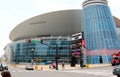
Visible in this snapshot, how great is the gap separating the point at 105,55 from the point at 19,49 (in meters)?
66.6

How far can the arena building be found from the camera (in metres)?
135

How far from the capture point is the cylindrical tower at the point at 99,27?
9847cm

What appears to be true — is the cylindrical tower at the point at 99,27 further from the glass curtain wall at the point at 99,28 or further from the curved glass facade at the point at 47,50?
the curved glass facade at the point at 47,50

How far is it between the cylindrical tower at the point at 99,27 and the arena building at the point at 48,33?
29.3 meters

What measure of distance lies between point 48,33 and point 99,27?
2117 inches

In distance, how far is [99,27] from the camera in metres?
102

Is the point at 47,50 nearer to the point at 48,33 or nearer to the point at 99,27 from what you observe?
the point at 48,33

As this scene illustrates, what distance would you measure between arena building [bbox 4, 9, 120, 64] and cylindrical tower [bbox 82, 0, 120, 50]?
2928cm

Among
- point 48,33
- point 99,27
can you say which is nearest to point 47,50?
point 48,33

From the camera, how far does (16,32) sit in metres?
175

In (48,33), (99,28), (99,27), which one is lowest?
(99,28)

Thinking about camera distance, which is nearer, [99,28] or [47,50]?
[99,28]

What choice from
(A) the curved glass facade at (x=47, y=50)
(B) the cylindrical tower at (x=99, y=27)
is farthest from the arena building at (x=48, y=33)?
(B) the cylindrical tower at (x=99, y=27)

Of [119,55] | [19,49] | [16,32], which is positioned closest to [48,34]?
[19,49]
